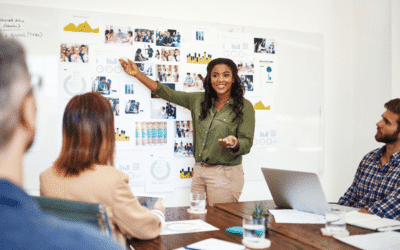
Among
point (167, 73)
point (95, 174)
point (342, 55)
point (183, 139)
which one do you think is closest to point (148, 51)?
point (167, 73)

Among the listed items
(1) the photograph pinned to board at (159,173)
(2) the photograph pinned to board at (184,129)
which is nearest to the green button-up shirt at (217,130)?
(2) the photograph pinned to board at (184,129)

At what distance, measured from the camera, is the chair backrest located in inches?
31.5

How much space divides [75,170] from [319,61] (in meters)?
3.00

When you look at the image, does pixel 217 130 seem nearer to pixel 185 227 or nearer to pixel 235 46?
pixel 235 46

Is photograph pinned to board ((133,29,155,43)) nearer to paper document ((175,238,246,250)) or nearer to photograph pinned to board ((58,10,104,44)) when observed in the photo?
photograph pinned to board ((58,10,104,44))

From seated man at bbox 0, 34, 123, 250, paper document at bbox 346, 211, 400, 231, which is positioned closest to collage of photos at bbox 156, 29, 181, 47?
paper document at bbox 346, 211, 400, 231

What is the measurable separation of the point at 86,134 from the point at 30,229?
0.91 m

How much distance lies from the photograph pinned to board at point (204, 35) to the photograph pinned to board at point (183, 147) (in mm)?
891

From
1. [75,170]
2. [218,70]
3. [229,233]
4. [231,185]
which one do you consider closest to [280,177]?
[229,233]

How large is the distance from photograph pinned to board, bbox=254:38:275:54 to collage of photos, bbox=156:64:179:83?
84 cm

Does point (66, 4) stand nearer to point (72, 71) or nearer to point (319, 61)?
point (72, 71)

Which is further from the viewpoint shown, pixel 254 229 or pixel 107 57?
pixel 107 57

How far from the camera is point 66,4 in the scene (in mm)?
2740

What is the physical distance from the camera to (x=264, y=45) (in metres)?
3.38
